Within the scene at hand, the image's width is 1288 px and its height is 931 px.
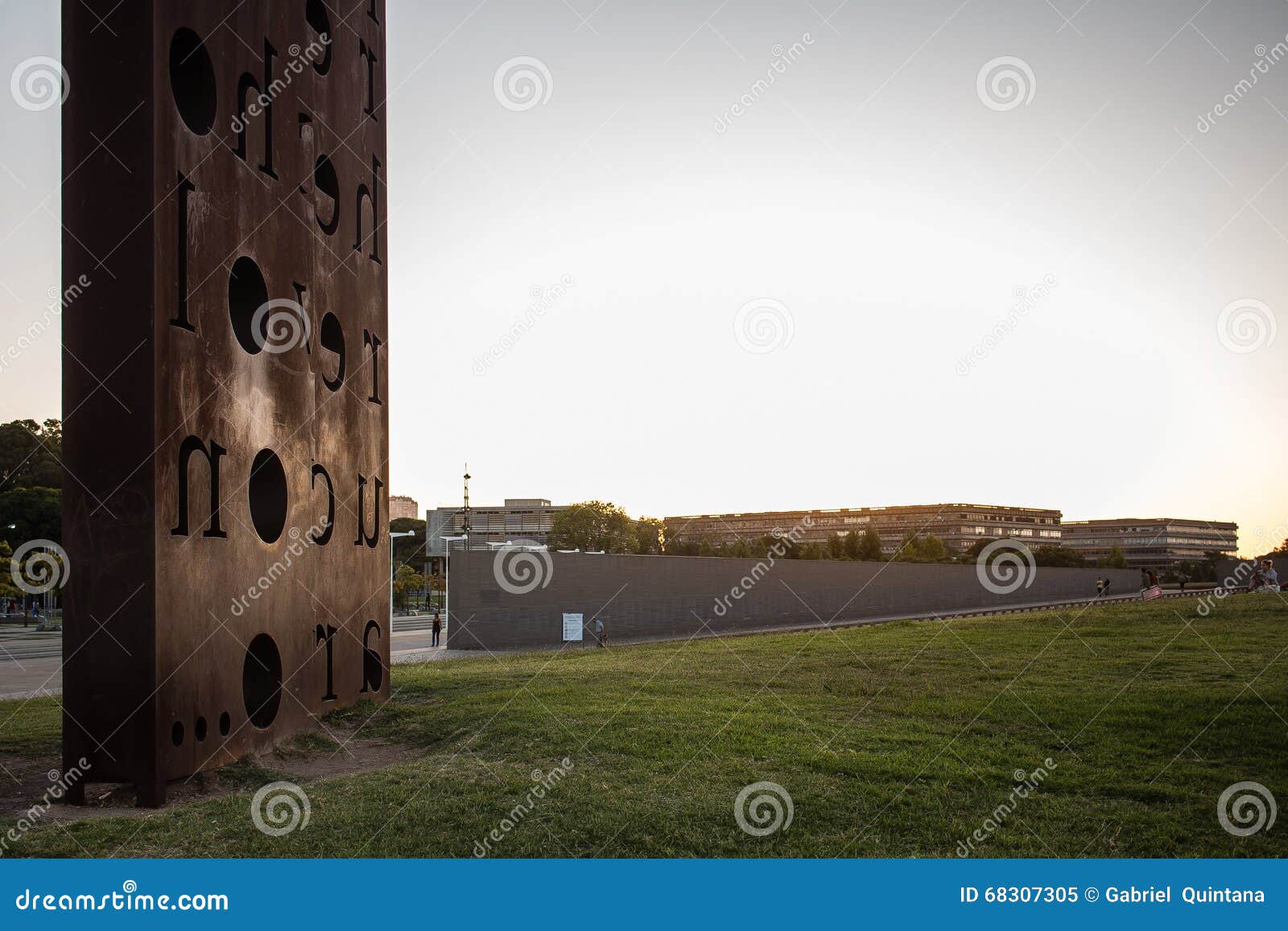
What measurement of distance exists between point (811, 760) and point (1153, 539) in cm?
12888

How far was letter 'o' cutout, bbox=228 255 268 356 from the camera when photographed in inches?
529

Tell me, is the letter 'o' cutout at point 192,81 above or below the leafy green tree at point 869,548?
above

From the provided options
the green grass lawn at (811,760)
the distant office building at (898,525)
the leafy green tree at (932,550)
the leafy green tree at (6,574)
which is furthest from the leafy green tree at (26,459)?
the distant office building at (898,525)

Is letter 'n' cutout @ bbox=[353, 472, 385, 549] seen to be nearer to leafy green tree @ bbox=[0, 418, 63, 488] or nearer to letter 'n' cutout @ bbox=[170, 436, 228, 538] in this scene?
letter 'n' cutout @ bbox=[170, 436, 228, 538]

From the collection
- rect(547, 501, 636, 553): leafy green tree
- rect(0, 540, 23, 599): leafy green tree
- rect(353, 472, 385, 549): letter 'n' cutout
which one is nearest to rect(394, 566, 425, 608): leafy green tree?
rect(547, 501, 636, 553): leafy green tree

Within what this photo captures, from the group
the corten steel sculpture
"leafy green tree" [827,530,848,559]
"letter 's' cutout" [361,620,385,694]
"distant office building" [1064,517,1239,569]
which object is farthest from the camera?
"distant office building" [1064,517,1239,569]

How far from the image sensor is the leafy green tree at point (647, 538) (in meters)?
102

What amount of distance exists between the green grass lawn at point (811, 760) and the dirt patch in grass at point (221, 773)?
328mm

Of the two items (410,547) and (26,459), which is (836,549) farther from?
(26,459)

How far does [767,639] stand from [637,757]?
855 inches

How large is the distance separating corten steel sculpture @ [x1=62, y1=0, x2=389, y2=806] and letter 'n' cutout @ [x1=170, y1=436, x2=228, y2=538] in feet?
0.12

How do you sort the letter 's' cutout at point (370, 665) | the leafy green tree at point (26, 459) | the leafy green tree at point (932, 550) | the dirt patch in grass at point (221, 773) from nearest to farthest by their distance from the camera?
the dirt patch in grass at point (221, 773) < the letter 's' cutout at point (370, 665) < the leafy green tree at point (26, 459) < the leafy green tree at point (932, 550)

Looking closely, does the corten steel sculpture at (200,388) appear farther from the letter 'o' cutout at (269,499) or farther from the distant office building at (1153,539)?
the distant office building at (1153,539)

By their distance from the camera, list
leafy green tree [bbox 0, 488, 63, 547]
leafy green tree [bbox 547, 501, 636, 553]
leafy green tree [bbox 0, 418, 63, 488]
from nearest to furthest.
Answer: leafy green tree [bbox 0, 488, 63, 547], leafy green tree [bbox 0, 418, 63, 488], leafy green tree [bbox 547, 501, 636, 553]
